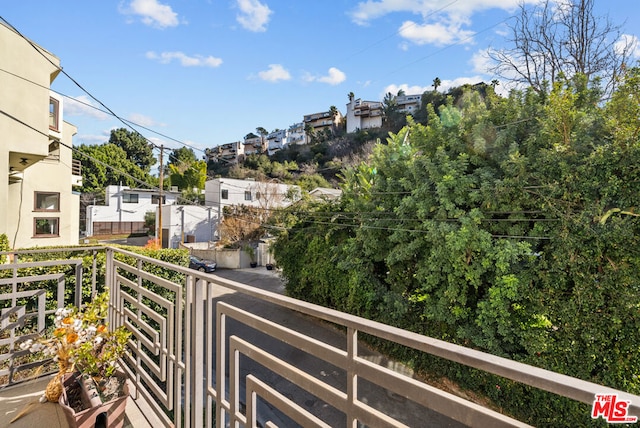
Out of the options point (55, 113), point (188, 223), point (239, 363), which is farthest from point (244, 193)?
point (239, 363)

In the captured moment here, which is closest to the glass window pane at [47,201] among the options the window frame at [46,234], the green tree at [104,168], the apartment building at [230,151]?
the window frame at [46,234]

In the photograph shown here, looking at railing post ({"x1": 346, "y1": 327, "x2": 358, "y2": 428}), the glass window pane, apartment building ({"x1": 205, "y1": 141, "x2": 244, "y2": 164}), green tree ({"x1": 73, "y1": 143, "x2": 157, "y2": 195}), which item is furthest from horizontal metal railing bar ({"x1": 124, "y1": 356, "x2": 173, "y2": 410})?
apartment building ({"x1": 205, "y1": 141, "x2": 244, "y2": 164})

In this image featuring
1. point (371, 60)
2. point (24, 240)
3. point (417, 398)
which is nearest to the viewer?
point (417, 398)

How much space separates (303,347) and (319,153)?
31.1 meters

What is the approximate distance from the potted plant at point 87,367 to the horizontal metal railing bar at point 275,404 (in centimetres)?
108

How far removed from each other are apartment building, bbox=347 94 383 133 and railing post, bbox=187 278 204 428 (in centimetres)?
3671

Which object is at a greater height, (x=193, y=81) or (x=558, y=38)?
(x=558, y=38)

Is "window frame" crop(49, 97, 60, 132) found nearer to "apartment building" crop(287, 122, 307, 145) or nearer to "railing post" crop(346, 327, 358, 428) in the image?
"railing post" crop(346, 327, 358, 428)

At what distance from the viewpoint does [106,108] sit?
22.1 feet

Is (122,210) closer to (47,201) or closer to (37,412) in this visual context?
(47,201)

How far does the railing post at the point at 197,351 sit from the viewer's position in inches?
57.1

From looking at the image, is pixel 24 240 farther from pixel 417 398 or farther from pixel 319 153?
pixel 319 153

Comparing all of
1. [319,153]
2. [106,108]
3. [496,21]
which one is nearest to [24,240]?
[106,108]

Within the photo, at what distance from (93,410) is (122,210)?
24.7 m
